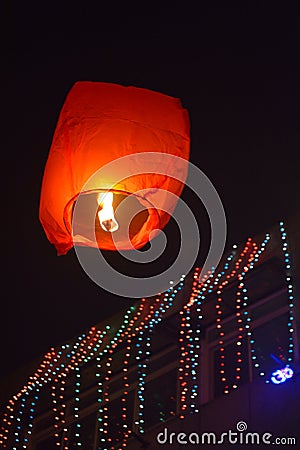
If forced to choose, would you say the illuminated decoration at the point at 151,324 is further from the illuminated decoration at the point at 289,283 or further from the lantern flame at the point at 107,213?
the lantern flame at the point at 107,213

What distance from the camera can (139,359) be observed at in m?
6.92

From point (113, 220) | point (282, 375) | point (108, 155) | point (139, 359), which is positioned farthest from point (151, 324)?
point (108, 155)

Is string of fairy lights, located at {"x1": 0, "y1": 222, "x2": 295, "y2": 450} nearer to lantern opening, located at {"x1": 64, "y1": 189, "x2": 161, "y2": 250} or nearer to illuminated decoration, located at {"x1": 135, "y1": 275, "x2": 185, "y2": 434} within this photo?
illuminated decoration, located at {"x1": 135, "y1": 275, "x2": 185, "y2": 434}

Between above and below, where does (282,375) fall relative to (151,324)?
below

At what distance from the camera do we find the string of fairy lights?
6.12 metres

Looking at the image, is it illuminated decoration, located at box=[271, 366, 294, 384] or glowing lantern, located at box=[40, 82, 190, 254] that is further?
illuminated decoration, located at box=[271, 366, 294, 384]

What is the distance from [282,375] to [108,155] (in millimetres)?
2984

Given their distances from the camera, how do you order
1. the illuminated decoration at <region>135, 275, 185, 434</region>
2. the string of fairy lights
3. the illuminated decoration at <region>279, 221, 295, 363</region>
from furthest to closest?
1. the illuminated decoration at <region>135, 275, 185, 434</region>
2. the string of fairy lights
3. the illuminated decoration at <region>279, 221, 295, 363</region>

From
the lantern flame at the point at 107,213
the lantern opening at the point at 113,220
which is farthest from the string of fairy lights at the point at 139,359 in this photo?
the lantern flame at the point at 107,213

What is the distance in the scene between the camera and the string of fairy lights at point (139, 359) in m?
6.12

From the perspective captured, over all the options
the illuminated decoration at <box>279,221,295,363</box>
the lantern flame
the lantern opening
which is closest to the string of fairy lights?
the illuminated decoration at <box>279,221,295,363</box>

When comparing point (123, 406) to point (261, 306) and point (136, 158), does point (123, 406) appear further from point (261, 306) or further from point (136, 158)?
point (136, 158)

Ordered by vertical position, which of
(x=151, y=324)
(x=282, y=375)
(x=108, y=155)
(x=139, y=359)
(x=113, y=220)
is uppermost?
(x=151, y=324)

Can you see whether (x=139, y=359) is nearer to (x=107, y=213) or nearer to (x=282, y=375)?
(x=282, y=375)
